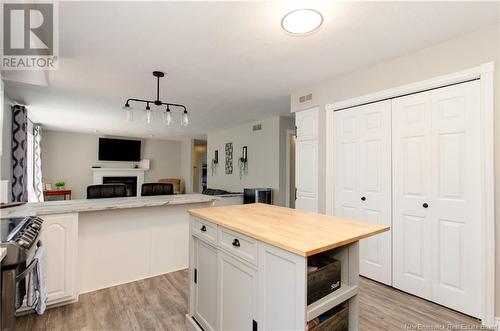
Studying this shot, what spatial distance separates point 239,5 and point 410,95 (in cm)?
187

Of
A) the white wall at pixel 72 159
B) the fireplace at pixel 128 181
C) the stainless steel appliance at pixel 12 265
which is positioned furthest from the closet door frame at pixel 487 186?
the white wall at pixel 72 159

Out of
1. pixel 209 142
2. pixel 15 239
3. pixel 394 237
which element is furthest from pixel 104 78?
pixel 209 142

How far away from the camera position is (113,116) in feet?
17.3

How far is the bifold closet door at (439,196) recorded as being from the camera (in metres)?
2.05

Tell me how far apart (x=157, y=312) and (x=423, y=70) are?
10.9 feet

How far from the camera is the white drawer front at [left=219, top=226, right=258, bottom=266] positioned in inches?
52.9

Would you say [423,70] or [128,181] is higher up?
[423,70]

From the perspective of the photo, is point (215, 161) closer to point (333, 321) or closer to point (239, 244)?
point (239, 244)

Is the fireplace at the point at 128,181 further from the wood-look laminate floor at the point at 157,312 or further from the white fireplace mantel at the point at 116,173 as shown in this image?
the wood-look laminate floor at the point at 157,312

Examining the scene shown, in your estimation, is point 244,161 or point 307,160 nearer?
point 307,160

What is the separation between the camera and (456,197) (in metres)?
2.14

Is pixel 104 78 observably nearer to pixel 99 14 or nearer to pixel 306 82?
pixel 99 14

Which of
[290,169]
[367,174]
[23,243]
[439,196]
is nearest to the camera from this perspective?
[23,243]

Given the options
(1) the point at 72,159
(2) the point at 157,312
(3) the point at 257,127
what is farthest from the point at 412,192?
(1) the point at 72,159
